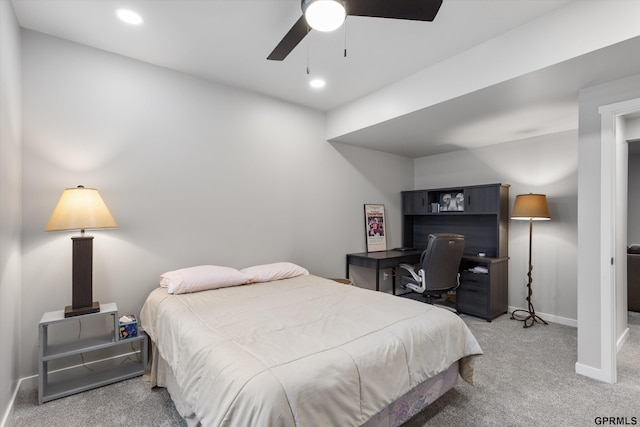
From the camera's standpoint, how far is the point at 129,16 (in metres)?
2.13

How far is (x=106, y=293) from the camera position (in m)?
2.54

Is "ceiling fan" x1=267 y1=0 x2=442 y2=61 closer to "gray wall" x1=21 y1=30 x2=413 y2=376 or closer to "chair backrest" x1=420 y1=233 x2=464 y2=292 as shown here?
"gray wall" x1=21 y1=30 x2=413 y2=376

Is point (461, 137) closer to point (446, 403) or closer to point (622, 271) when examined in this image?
point (622, 271)

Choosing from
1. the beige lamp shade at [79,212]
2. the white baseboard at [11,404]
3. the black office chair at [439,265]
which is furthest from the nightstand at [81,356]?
the black office chair at [439,265]

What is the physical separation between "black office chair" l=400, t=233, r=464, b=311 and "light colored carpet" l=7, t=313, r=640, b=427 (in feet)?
3.18

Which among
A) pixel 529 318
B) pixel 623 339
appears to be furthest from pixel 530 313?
pixel 623 339

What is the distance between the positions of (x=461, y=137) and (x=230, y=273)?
3.38 meters

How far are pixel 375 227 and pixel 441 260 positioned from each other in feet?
4.34

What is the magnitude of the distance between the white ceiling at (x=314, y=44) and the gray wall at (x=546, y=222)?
487 mm

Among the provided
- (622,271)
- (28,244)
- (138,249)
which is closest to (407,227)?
(622,271)

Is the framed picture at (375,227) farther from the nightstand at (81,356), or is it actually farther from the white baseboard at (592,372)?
the nightstand at (81,356)

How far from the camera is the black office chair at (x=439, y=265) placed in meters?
3.45

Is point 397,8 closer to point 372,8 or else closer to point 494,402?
point 372,8

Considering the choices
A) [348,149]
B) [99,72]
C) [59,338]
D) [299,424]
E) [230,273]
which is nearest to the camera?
[299,424]
